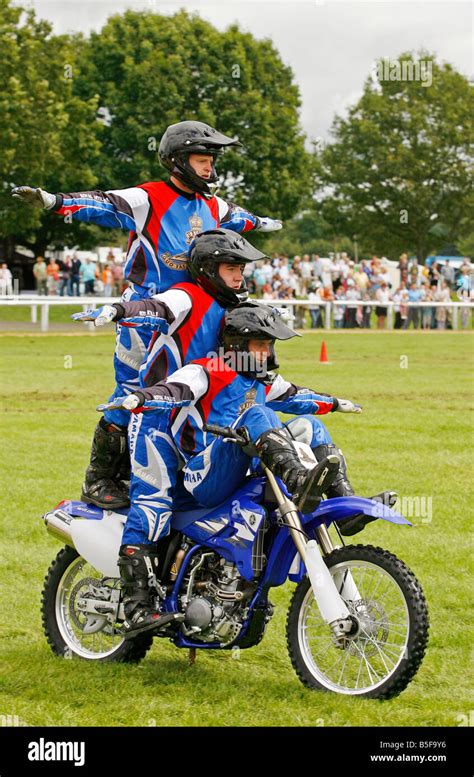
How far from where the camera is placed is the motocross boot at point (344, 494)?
5953 millimetres

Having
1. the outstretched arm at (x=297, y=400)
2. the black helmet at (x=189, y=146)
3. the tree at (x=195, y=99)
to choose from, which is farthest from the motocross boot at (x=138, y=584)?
the tree at (x=195, y=99)

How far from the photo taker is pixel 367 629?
5.91 metres

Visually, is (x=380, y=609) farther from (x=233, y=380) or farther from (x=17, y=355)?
(x=17, y=355)

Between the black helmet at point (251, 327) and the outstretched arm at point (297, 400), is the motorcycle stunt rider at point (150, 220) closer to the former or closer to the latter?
the outstretched arm at point (297, 400)

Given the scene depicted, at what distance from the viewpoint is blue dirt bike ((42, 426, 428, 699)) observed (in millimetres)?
5805

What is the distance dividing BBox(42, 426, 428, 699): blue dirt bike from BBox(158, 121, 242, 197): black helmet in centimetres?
209

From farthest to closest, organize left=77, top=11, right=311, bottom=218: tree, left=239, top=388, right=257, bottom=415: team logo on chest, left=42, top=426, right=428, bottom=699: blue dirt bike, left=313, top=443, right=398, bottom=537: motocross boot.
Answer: left=77, top=11, right=311, bottom=218: tree, left=239, top=388, right=257, bottom=415: team logo on chest, left=313, top=443, right=398, bottom=537: motocross boot, left=42, top=426, right=428, bottom=699: blue dirt bike

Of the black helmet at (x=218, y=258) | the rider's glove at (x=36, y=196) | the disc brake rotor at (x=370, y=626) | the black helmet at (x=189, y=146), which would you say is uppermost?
the black helmet at (x=189, y=146)

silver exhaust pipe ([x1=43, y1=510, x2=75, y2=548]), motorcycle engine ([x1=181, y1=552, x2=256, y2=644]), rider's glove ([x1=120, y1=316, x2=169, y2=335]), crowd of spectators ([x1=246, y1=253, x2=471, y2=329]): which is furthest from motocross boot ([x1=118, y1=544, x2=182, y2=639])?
crowd of spectators ([x1=246, y1=253, x2=471, y2=329])

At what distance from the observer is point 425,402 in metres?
18.9

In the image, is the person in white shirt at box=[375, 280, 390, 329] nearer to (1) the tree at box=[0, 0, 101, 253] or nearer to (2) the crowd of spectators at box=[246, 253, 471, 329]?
(2) the crowd of spectators at box=[246, 253, 471, 329]

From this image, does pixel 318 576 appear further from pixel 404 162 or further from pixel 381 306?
pixel 404 162

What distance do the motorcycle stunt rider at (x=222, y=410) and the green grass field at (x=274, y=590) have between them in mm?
487
